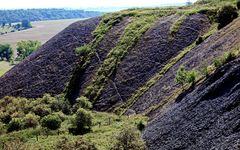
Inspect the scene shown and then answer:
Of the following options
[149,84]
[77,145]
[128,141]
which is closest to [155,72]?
[149,84]

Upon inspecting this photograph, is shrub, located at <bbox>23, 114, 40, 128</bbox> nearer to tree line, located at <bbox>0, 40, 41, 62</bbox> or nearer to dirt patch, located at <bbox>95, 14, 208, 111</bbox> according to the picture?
dirt patch, located at <bbox>95, 14, 208, 111</bbox>

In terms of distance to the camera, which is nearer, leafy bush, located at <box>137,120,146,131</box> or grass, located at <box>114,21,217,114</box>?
leafy bush, located at <box>137,120,146,131</box>

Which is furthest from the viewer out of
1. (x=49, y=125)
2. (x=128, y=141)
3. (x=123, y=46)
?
(x=123, y=46)

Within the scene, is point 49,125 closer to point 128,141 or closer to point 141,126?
point 141,126

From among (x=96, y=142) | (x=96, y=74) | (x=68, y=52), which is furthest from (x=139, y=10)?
(x=96, y=142)

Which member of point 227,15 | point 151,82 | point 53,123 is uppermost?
point 227,15

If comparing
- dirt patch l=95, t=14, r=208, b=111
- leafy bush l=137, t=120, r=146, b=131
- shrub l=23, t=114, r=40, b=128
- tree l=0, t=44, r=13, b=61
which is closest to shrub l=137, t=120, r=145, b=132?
leafy bush l=137, t=120, r=146, b=131

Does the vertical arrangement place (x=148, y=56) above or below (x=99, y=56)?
above

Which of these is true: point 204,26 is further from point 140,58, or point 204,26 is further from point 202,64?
point 202,64
